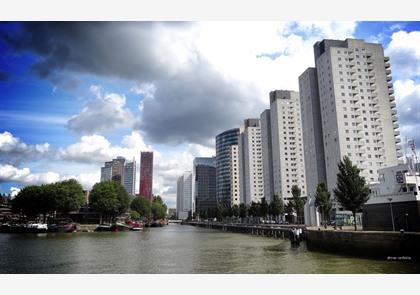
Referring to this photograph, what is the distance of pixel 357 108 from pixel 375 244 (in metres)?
82.0

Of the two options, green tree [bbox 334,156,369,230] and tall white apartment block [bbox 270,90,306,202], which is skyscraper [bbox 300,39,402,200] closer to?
tall white apartment block [bbox 270,90,306,202]

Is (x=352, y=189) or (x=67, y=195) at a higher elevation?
(x=67, y=195)

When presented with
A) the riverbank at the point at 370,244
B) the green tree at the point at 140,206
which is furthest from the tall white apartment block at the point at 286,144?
the riverbank at the point at 370,244

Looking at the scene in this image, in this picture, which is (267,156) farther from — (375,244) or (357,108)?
(375,244)

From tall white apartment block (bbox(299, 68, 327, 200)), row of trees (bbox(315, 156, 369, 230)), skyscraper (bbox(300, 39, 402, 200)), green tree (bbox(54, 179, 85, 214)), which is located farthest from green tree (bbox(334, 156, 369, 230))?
green tree (bbox(54, 179, 85, 214))

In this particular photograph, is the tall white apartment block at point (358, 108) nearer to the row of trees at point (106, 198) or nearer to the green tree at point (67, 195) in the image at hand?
the row of trees at point (106, 198)

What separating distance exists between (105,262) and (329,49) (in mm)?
100036

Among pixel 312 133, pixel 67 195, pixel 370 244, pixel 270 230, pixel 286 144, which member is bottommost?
pixel 270 230

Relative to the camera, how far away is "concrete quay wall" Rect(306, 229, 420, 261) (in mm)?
31469

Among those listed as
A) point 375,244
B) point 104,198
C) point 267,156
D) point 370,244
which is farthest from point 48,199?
point 267,156

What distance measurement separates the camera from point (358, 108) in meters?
108

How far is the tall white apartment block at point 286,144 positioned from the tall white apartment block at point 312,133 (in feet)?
103

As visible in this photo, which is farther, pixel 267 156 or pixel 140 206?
pixel 140 206

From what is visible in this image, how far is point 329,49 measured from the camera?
110750 mm
